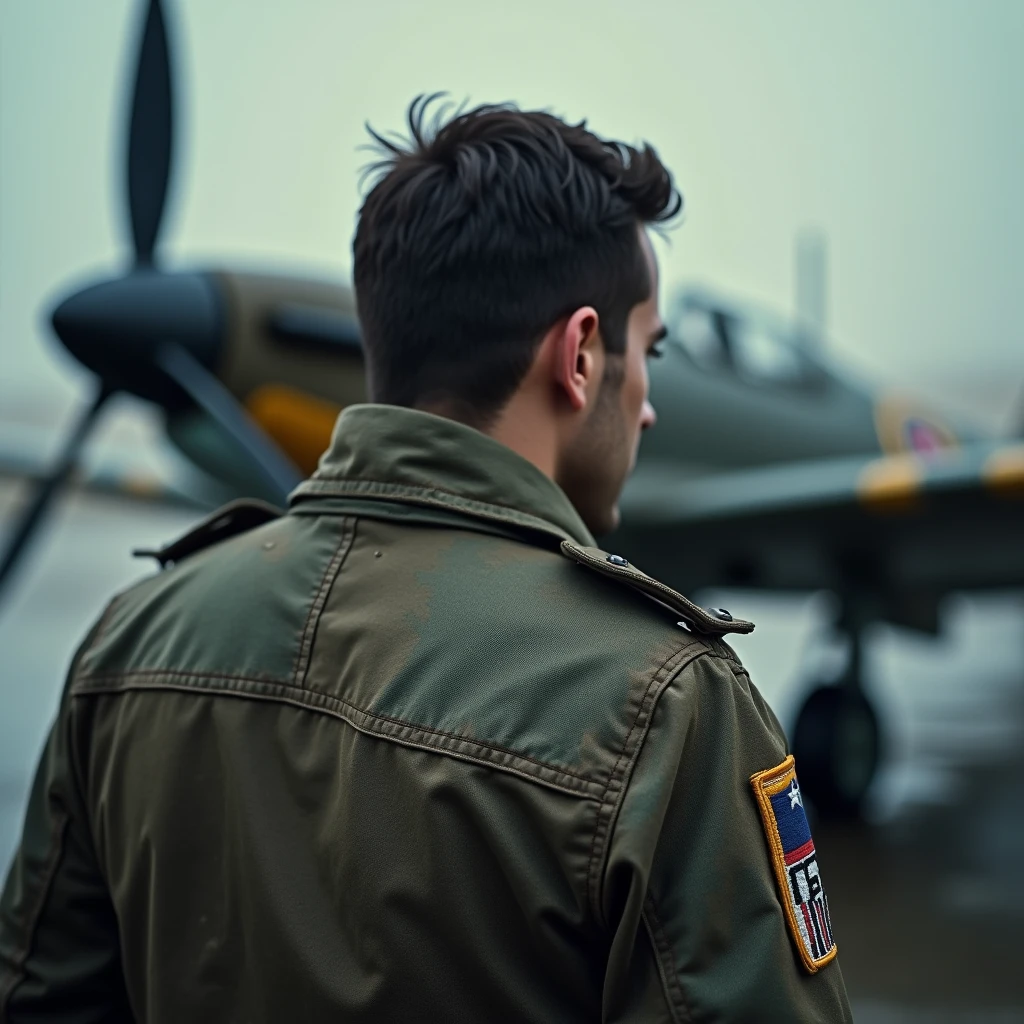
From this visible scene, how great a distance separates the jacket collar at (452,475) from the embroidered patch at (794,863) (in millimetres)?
268

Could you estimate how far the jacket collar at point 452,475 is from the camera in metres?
1.00

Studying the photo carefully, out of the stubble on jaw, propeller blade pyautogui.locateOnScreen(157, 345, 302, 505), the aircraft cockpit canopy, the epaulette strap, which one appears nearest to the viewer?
the stubble on jaw

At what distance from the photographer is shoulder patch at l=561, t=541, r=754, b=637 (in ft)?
2.86

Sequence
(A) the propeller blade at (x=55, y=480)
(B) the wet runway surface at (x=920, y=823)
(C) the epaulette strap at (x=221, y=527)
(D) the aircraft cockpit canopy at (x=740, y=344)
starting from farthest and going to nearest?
(D) the aircraft cockpit canopy at (x=740, y=344) < (A) the propeller blade at (x=55, y=480) < (B) the wet runway surface at (x=920, y=823) < (C) the epaulette strap at (x=221, y=527)

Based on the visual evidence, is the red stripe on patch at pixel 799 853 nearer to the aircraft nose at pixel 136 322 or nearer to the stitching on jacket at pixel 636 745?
the stitching on jacket at pixel 636 745

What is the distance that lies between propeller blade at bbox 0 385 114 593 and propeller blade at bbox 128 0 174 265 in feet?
2.20

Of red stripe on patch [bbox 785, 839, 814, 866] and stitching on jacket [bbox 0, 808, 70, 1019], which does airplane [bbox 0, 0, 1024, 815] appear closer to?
stitching on jacket [bbox 0, 808, 70, 1019]

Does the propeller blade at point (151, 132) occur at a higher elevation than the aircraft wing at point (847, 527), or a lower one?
higher

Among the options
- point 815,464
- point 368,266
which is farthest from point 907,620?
point 368,266

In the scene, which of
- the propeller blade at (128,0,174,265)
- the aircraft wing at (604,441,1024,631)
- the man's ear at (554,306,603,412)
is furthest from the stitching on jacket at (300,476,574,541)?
the aircraft wing at (604,441,1024,631)

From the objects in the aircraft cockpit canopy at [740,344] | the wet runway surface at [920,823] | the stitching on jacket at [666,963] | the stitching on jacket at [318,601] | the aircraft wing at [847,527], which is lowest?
the wet runway surface at [920,823]

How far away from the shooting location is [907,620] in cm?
620

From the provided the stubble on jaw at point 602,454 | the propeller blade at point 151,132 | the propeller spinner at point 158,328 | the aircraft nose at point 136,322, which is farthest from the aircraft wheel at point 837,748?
the stubble on jaw at point 602,454

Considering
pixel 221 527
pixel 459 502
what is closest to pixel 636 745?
pixel 459 502
